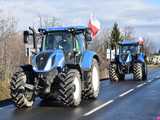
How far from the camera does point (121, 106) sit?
639 inches

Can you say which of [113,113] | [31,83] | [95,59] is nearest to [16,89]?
[31,83]

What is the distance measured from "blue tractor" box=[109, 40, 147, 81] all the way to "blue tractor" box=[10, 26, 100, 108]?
1349 centimetres

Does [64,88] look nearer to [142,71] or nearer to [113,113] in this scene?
[113,113]

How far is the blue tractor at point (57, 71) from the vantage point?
15703mm

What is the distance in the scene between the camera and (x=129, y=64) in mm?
32344

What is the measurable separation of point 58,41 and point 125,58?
15.6 meters

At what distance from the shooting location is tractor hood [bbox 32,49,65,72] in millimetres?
15885

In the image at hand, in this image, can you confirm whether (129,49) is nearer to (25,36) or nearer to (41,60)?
(25,36)

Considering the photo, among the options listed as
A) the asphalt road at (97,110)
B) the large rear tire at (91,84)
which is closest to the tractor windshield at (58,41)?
the large rear tire at (91,84)

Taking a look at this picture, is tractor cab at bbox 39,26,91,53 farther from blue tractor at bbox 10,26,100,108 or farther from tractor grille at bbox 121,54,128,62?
tractor grille at bbox 121,54,128,62

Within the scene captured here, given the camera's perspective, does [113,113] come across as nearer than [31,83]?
Yes

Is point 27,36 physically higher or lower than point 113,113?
higher

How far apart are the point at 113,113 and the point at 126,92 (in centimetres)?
725

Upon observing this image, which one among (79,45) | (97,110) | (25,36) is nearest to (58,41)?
(79,45)
